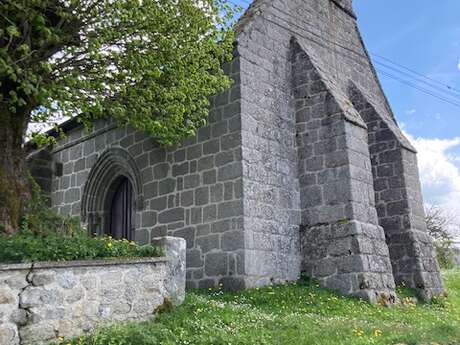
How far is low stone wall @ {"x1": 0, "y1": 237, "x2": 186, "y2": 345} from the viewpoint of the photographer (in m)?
4.82

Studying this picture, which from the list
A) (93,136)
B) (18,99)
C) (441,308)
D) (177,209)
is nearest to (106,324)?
(18,99)

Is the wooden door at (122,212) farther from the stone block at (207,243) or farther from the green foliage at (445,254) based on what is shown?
the green foliage at (445,254)

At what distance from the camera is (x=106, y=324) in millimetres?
5465

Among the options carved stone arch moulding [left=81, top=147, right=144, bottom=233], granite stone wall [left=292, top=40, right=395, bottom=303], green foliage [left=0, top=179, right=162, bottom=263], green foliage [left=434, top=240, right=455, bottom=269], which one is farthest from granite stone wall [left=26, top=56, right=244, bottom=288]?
green foliage [left=434, top=240, right=455, bottom=269]

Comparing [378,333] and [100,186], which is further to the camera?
[100,186]

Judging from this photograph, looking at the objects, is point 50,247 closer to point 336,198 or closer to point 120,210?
point 336,198

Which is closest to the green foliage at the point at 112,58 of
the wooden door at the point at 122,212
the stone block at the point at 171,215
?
the stone block at the point at 171,215

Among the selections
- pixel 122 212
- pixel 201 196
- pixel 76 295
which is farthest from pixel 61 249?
pixel 122 212

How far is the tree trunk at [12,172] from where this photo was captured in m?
6.62

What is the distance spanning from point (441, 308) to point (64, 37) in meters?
8.42

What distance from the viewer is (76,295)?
528cm

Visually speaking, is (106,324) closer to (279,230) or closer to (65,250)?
(65,250)

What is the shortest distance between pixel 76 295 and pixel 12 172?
2555 mm

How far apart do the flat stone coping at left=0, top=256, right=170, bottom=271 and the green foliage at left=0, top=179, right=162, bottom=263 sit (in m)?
0.07
